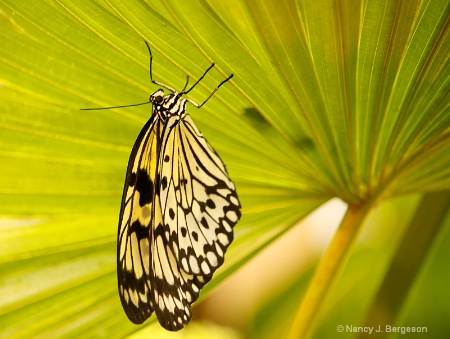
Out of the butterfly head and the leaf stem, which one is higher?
the butterfly head

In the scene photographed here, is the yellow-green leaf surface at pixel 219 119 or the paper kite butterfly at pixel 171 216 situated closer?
the yellow-green leaf surface at pixel 219 119

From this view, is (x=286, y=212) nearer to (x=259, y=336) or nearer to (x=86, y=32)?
(x=86, y=32)

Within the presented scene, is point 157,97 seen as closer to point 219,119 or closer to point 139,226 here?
point 219,119

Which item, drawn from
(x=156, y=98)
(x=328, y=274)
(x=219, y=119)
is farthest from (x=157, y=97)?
(x=328, y=274)

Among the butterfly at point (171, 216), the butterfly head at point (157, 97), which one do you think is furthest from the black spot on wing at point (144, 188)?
the butterfly head at point (157, 97)

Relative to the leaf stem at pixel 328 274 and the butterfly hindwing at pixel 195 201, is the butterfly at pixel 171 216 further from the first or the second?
the leaf stem at pixel 328 274

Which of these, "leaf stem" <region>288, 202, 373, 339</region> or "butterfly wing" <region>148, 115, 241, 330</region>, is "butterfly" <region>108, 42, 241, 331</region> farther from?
"leaf stem" <region>288, 202, 373, 339</region>

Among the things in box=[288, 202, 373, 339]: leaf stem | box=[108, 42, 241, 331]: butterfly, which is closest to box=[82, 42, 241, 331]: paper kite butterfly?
box=[108, 42, 241, 331]: butterfly
